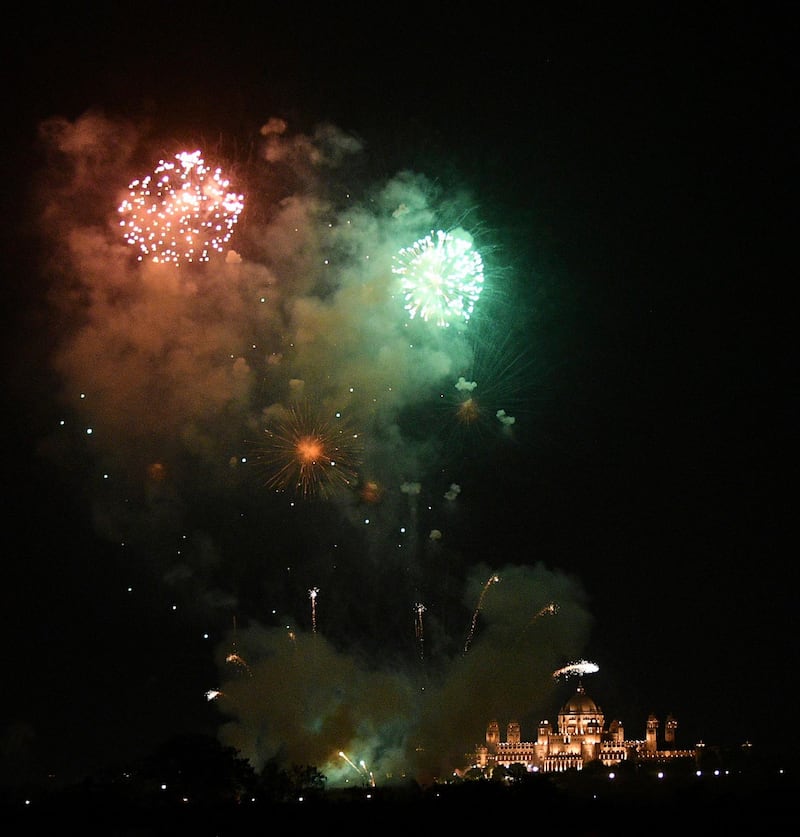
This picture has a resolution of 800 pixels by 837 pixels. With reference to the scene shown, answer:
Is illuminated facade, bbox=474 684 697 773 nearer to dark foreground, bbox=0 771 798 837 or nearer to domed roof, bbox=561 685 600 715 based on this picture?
domed roof, bbox=561 685 600 715

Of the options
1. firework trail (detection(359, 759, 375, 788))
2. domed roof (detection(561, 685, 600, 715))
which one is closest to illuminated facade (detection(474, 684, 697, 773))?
domed roof (detection(561, 685, 600, 715))

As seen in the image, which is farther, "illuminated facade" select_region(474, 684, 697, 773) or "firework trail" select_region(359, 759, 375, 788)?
"illuminated facade" select_region(474, 684, 697, 773)

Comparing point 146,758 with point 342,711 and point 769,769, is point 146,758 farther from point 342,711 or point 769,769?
point 769,769

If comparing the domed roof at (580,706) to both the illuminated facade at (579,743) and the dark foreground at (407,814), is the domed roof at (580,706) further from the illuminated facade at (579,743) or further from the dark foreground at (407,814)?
the dark foreground at (407,814)

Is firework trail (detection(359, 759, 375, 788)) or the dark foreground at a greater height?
firework trail (detection(359, 759, 375, 788))

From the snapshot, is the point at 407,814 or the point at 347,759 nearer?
the point at 407,814

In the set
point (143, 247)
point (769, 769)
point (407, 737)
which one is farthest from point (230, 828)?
point (769, 769)

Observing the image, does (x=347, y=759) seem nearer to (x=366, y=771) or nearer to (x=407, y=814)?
(x=366, y=771)

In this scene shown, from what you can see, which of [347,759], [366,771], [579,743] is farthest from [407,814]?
[579,743]
